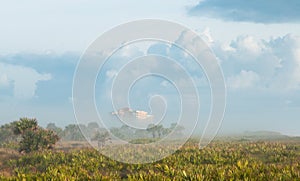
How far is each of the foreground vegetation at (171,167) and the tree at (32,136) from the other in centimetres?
159

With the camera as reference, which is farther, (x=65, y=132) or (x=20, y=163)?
(x=65, y=132)

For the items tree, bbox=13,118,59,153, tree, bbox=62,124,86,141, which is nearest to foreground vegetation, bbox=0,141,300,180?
tree, bbox=13,118,59,153

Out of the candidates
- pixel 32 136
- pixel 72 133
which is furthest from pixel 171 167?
pixel 72 133

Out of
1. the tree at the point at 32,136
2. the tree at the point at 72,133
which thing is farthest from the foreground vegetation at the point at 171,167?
the tree at the point at 72,133

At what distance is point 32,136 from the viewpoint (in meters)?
35.2

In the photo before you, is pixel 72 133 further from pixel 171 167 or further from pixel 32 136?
pixel 171 167

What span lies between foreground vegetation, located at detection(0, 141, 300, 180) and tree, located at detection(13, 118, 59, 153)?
1.59 meters

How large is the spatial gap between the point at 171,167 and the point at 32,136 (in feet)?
60.5

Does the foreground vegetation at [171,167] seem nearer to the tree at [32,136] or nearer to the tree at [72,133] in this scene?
the tree at [32,136]

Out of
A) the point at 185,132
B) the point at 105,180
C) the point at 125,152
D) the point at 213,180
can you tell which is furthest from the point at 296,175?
the point at 125,152

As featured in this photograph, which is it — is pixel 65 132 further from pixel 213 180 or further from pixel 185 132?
pixel 213 180

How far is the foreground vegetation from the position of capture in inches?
722

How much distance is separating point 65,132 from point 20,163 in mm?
56443

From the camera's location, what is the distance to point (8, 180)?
19594mm
